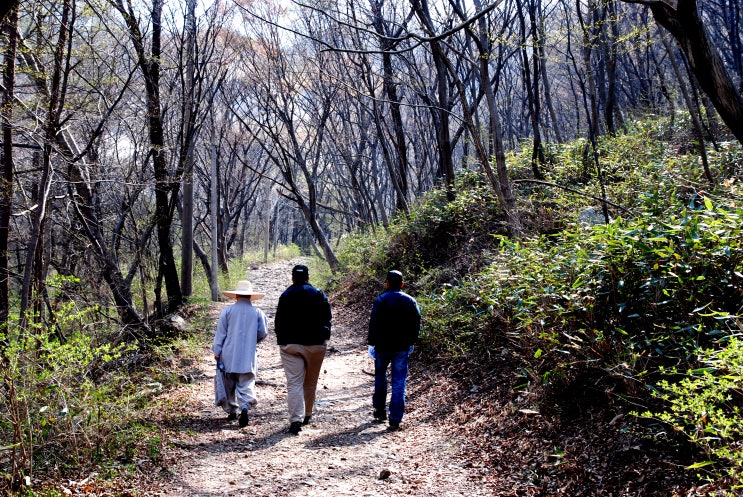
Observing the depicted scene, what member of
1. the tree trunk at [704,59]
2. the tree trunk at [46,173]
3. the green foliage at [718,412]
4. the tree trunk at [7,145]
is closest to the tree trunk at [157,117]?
the tree trunk at [46,173]

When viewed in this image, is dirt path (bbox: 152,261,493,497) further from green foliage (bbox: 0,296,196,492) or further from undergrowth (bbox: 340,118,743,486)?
undergrowth (bbox: 340,118,743,486)

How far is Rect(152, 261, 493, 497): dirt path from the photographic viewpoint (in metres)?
4.55

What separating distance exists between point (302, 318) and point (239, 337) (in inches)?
34.6

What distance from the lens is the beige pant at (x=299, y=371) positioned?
20.1 feet

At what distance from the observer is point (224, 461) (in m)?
5.17

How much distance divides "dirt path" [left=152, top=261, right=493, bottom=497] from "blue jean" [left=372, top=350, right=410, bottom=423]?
22 cm

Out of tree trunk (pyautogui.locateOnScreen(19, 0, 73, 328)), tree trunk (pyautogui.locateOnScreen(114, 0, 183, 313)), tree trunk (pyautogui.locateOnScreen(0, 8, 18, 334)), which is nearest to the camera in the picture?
tree trunk (pyautogui.locateOnScreen(19, 0, 73, 328))

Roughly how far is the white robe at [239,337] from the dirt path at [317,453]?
0.72 metres

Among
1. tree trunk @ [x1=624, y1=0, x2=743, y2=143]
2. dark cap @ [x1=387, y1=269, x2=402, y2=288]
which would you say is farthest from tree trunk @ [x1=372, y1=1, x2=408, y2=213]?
tree trunk @ [x1=624, y1=0, x2=743, y2=143]

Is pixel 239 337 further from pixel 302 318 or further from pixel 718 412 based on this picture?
pixel 718 412

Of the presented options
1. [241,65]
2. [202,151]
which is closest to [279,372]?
[241,65]

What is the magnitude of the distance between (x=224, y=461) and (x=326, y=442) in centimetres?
108

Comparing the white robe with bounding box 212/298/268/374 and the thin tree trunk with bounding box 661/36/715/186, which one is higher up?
the thin tree trunk with bounding box 661/36/715/186

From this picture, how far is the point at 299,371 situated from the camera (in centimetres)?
619
